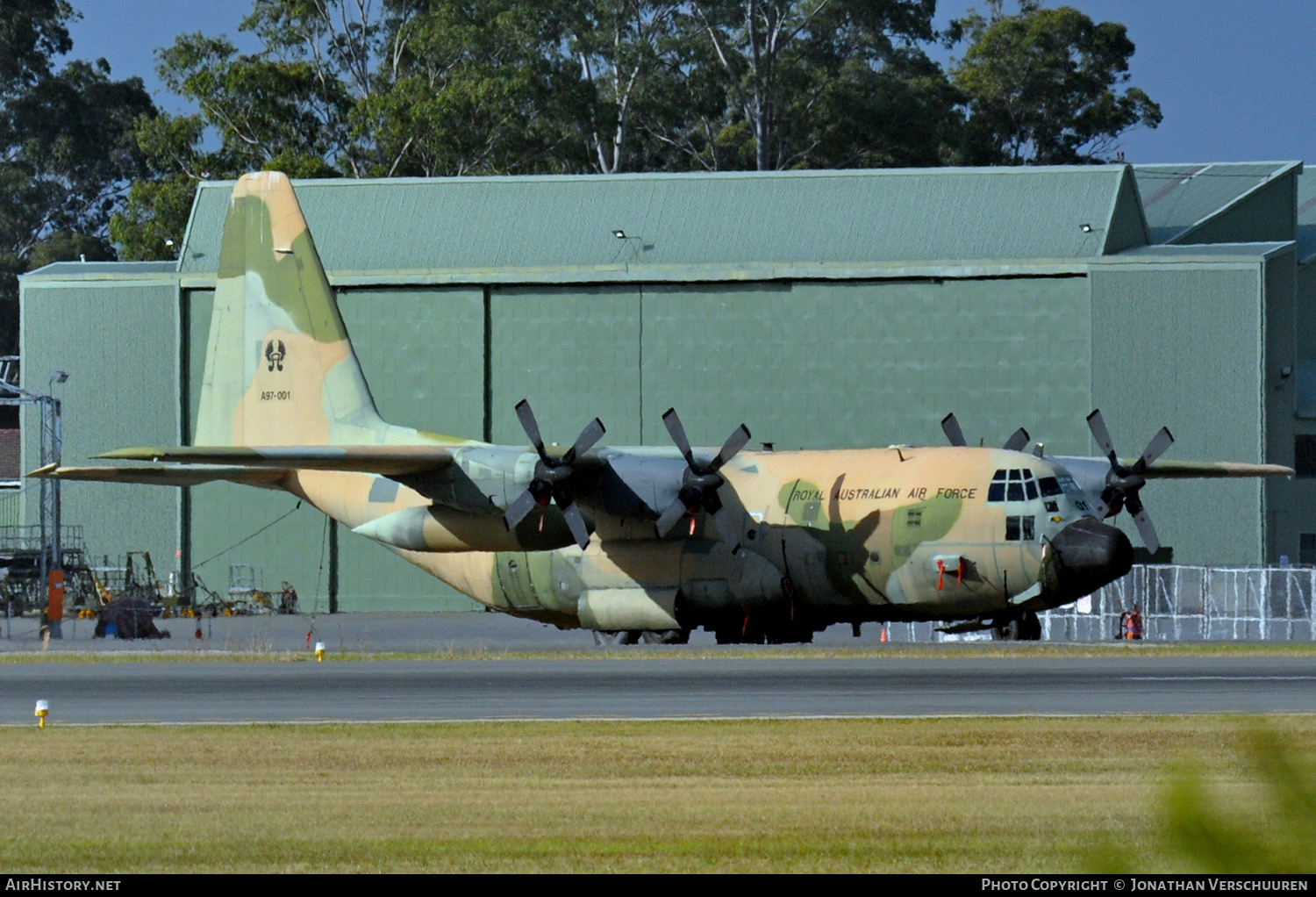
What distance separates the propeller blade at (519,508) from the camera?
1286 inches

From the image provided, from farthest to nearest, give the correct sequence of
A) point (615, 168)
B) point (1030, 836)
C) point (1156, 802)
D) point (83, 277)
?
1. point (615, 168)
2. point (83, 277)
3. point (1030, 836)
4. point (1156, 802)

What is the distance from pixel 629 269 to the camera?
189 feet

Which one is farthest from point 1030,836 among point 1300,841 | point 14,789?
point 1300,841

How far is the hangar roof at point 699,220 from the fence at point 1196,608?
40.8 ft

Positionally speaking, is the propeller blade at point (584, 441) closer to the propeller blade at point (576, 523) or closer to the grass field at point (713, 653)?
the propeller blade at point (576, 523)

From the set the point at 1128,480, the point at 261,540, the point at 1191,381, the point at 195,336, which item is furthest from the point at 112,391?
the point at 1128,480

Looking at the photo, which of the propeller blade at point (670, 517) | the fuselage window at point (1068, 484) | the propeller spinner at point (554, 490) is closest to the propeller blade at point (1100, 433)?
the fuselage window at point (1068, 484)

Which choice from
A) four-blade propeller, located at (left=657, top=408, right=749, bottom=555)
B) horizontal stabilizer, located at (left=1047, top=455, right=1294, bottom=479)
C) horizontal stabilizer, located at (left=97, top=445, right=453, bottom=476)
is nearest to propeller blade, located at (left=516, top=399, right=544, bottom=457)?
horizontal stabilizer, located at (left=97, top=445, right=453, bottom=476)

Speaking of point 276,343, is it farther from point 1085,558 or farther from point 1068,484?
point 1085,558

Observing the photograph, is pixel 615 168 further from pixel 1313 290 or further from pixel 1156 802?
pixel 1156 802

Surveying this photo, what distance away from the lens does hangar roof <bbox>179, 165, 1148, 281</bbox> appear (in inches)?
2238

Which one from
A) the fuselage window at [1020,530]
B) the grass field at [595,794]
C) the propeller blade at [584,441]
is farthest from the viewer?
the propeller blade at [584,441]

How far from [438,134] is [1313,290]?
38768 millimetres

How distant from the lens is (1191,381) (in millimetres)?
54031
